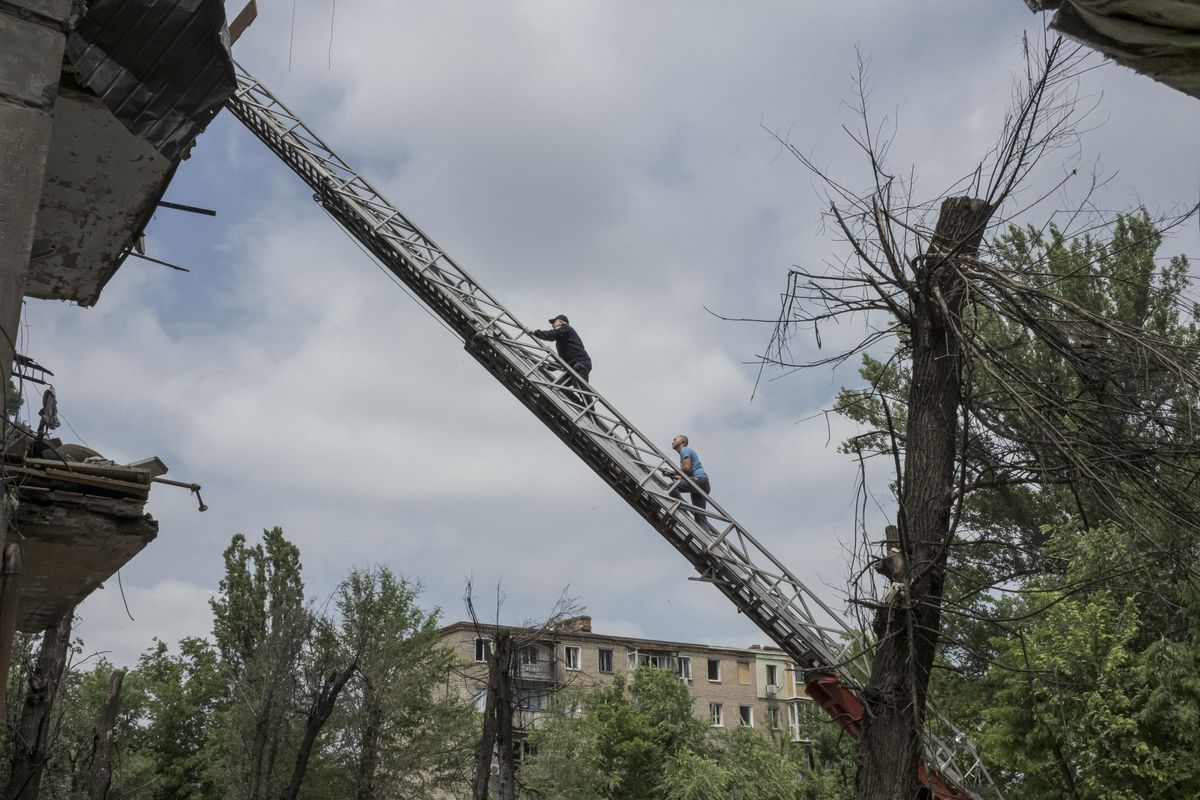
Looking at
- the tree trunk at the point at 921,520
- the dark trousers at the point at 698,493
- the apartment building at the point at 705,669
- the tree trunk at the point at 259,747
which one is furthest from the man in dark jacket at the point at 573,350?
the apartment building at the point at 705,669

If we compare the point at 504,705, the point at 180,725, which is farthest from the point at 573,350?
the point at 180,725

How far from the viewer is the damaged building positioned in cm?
580

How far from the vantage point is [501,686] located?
17.5 m

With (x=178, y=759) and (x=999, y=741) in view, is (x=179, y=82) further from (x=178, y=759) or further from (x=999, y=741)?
(x=178, y=759)

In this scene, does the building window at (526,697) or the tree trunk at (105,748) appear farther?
the building window at (526,697)

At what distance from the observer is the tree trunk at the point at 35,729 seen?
41.2 feet

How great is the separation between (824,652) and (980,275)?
6111 millimetres

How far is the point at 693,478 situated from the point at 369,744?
2317 centimetres

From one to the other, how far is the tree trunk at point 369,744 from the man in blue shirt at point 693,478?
21846 millimetres

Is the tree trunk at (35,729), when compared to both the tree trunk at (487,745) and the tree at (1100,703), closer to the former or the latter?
the tree trunk at (487,745)

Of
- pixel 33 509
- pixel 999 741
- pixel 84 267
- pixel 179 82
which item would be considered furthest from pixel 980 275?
pixel 999 741

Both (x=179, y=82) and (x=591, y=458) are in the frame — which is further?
(x=591, y=458)

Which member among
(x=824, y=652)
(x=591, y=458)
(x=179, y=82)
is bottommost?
(x=824, y=652)

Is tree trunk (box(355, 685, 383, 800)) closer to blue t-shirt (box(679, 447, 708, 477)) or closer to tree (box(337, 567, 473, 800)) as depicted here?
tree (box(337, 567, 473, 800))
